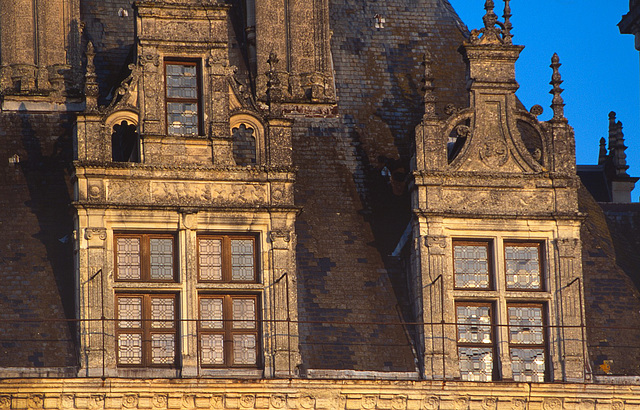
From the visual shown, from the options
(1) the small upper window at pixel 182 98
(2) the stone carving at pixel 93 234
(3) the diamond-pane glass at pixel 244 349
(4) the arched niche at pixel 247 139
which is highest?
(1) the small upper window at pixel 182 98

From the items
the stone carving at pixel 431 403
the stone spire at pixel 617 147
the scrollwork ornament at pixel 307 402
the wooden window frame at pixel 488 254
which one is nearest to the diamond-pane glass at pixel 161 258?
the scrollwork ornament at pixel 307 402

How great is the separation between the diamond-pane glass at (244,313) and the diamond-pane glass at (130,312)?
176cm

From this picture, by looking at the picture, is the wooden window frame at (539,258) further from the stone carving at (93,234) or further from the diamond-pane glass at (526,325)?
the stone carving at (93,234)

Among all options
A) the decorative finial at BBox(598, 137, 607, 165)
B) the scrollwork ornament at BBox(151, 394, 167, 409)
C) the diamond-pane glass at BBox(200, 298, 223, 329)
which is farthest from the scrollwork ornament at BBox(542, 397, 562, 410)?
the decorative finial at BBox(598, 137, 607, 165)

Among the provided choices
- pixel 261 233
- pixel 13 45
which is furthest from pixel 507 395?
pixel 13 45

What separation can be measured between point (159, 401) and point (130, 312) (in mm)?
1963

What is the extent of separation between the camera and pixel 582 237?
106ft

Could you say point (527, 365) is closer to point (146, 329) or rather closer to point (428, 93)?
point (428, 93)

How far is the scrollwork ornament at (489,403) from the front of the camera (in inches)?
1155

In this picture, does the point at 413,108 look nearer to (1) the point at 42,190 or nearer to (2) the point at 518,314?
(2) the point at 518,314

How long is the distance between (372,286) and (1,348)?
23.2 ft

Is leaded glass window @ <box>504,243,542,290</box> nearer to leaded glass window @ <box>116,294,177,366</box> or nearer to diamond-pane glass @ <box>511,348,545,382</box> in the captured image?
diamond-pane glass @ <box>511,348,545,382</box>

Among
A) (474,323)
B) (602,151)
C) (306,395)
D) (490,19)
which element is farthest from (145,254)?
(602,151)

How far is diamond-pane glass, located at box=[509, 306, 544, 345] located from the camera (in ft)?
99.4
